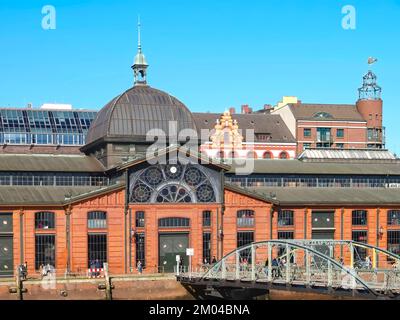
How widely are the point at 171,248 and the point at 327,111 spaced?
71489mm

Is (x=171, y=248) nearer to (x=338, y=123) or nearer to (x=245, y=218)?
(x=245, y=218)

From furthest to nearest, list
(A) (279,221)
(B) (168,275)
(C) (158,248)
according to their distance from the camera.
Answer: (A) (279,221), (C) (158,248), (B) (168,275)

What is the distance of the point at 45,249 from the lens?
80562 mm

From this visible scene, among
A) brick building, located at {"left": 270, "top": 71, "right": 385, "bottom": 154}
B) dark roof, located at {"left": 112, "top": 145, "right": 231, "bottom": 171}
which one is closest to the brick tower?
brick building, located at {"left": 270, "top": 71, "right": 385, "bottom": 154}

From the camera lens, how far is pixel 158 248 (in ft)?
274

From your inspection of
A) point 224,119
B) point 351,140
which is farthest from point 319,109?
point 224,119

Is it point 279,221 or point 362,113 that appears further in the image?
point 362,113

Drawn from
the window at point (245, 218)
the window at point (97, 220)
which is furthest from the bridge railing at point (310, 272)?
the window at point (97, 220)

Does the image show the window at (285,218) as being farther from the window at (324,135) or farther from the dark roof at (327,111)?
the window at (324,135)

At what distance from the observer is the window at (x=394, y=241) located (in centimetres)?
9244

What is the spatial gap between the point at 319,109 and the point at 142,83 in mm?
58456

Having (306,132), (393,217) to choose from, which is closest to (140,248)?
(393,217)

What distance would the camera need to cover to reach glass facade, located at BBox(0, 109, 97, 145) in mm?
137000
